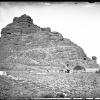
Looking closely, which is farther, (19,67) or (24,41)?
(24,41)

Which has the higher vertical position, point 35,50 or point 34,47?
point 34,47

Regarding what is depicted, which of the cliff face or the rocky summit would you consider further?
the cliff face

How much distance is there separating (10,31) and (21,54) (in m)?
12.5

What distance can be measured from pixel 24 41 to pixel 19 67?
16.3 meters

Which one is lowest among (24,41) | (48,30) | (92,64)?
(92,64)

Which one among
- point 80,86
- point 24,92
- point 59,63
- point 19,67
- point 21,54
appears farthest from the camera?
point 21,54

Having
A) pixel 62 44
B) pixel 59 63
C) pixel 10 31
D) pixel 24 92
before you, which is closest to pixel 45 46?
pixel 62 44

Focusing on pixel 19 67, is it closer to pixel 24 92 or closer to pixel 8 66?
pixel 8 66

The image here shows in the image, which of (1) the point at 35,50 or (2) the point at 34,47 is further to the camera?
(2) the point at 34,47

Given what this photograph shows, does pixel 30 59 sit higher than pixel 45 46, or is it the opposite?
pixel 45 46

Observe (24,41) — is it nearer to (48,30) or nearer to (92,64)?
(48,30)

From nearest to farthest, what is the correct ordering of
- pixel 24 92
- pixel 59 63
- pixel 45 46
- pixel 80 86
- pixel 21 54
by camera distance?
pixel 24 92
pixel 80 86
pixel 59 63
pixel 21 54
pixel 45 46

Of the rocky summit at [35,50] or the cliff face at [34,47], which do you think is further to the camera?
the cliff face at [34,47]

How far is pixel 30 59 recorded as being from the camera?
44.7 m
